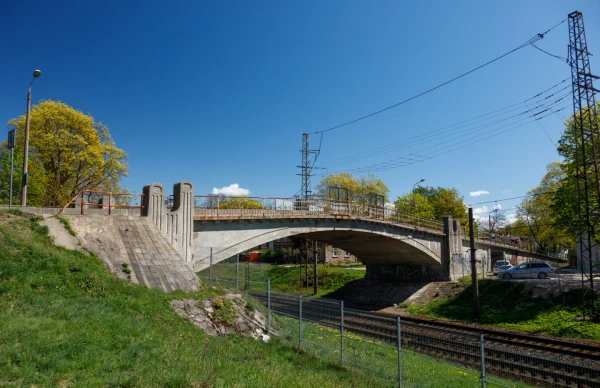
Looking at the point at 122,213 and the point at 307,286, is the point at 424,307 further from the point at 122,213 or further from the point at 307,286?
the point at 122,213

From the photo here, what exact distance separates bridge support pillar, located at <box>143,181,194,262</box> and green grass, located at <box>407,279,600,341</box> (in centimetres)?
1956

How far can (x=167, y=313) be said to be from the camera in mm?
11375

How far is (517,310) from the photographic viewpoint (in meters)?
26.8

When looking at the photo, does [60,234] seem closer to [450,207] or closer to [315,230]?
[315,230]

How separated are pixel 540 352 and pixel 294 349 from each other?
11.7 metres

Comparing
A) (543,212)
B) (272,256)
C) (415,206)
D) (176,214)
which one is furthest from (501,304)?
(272,256)

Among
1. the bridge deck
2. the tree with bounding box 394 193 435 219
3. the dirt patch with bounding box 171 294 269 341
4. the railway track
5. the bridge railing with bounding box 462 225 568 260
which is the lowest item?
the railway track

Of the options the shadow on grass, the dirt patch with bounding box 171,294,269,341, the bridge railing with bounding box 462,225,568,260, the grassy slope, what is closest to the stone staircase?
the grassy slope

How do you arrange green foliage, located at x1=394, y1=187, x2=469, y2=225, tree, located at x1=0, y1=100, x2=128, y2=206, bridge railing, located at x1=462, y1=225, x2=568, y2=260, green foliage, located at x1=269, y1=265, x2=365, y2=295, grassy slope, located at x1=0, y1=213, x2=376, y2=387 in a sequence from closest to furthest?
1. grassy slope, located at x1=0, y1=213, x2=376, y2=387
2. tree, located at x1=0, y1=100, x2=128, y2=206
3. bridge railing, located at x1=462, y1=225, x2=568, y2=260
4. green foliage, located at x1=269, y1=265, x2=365, y2=295
5. green foliage, located at x1=394, y1=187, x2=469, y2=225

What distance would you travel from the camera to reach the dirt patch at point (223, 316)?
12.1m

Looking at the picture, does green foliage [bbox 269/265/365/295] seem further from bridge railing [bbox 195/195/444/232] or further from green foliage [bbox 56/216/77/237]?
green foliage [bbox 56/216/77/237]

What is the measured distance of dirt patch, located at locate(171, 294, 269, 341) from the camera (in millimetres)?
12070

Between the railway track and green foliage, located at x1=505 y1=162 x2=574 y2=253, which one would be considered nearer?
the railway track

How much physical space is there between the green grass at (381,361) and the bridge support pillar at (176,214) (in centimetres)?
716
